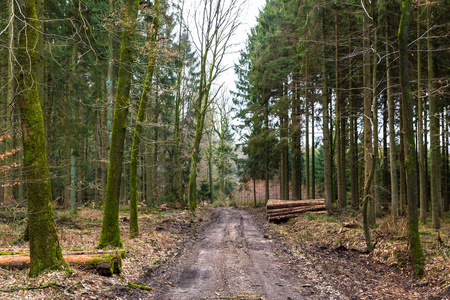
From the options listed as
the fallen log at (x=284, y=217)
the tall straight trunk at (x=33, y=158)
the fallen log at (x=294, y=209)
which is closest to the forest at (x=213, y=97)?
the tall straight trunk at (x=33, y=158)

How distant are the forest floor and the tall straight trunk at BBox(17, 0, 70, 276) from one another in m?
0.41

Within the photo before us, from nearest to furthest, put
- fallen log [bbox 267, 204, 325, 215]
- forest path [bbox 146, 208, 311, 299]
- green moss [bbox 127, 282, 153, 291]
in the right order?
1. forest path [bbox 146, 208, 311, 299]
2. green moss [bbox 127, 282, 153, 291]
3. fallen log [bbox 267, 204, 325, 215]

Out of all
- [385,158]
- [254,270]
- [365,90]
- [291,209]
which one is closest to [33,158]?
[254,270]

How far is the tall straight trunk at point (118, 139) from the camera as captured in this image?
307 inches

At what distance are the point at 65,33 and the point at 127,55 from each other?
5726 millimetres

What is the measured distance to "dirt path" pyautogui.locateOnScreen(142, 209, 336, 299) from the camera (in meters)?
5.28

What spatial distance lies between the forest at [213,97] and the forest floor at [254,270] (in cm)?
45

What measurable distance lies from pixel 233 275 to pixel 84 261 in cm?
315

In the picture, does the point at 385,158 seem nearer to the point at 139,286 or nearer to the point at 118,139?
the point at 118,139

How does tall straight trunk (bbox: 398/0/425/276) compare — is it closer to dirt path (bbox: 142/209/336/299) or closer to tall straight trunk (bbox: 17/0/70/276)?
dirt path (bbox: 142/209/336/299)

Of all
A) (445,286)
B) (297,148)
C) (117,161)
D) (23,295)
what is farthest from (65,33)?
(297,148)

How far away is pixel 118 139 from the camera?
802 cm

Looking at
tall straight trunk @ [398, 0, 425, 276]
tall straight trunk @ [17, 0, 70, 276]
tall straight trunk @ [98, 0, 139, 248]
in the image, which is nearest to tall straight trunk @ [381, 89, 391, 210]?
tall straight trunk @ [398, 0, 425, 276]

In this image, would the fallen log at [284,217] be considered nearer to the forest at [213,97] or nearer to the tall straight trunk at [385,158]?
the forest at [213,97]
